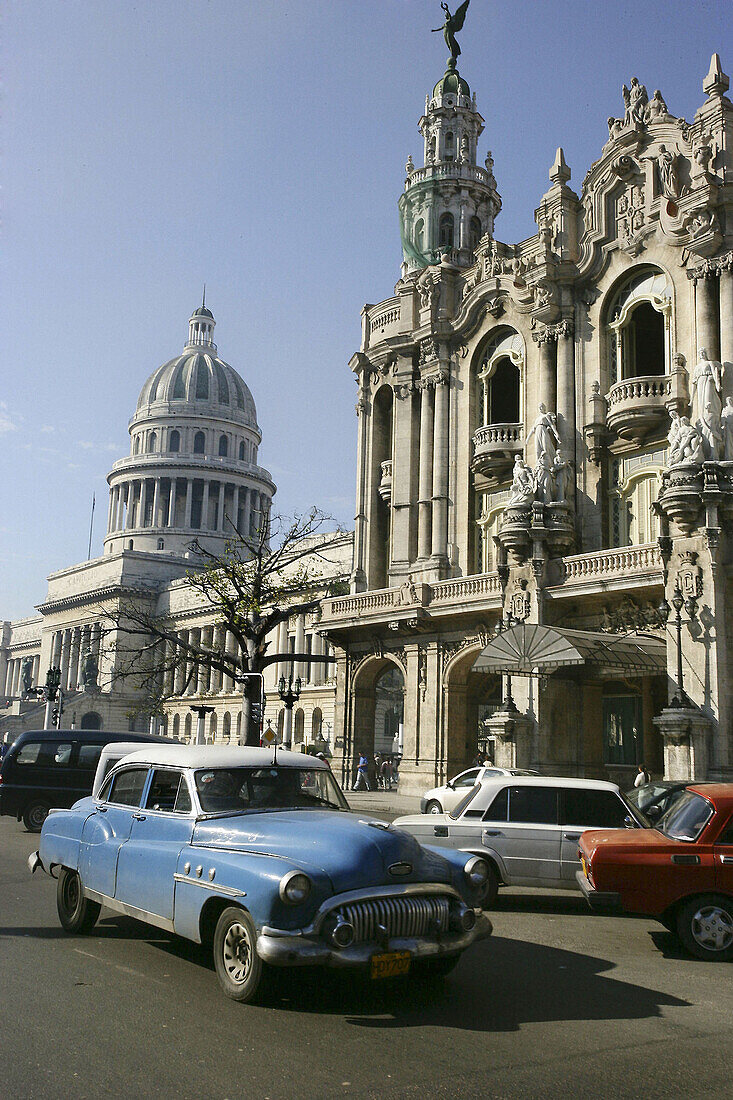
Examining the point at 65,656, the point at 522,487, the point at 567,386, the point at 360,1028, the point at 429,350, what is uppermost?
the point at 429,350

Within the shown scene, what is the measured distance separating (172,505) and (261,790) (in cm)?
10896

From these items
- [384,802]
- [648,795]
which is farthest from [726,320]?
[384,802]

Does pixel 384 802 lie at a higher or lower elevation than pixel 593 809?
lower

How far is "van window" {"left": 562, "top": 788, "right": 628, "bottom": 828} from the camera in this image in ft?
41.7

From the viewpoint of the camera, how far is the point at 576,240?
36625mm

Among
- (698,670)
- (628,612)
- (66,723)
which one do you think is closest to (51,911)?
(698,670)

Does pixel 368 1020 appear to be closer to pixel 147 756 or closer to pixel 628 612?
pixel 147 756

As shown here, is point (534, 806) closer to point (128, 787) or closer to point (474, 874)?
point (474, 874)

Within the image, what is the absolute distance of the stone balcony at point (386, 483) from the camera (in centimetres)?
4353

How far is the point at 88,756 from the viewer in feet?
71.9

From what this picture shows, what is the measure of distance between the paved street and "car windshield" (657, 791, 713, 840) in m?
1.34

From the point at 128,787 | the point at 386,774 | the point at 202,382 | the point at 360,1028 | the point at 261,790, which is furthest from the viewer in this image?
the point at 202,382

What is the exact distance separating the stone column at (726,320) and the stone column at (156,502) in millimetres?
92850

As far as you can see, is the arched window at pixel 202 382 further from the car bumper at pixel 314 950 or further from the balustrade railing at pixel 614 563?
the car bumper at pixel 314 950
